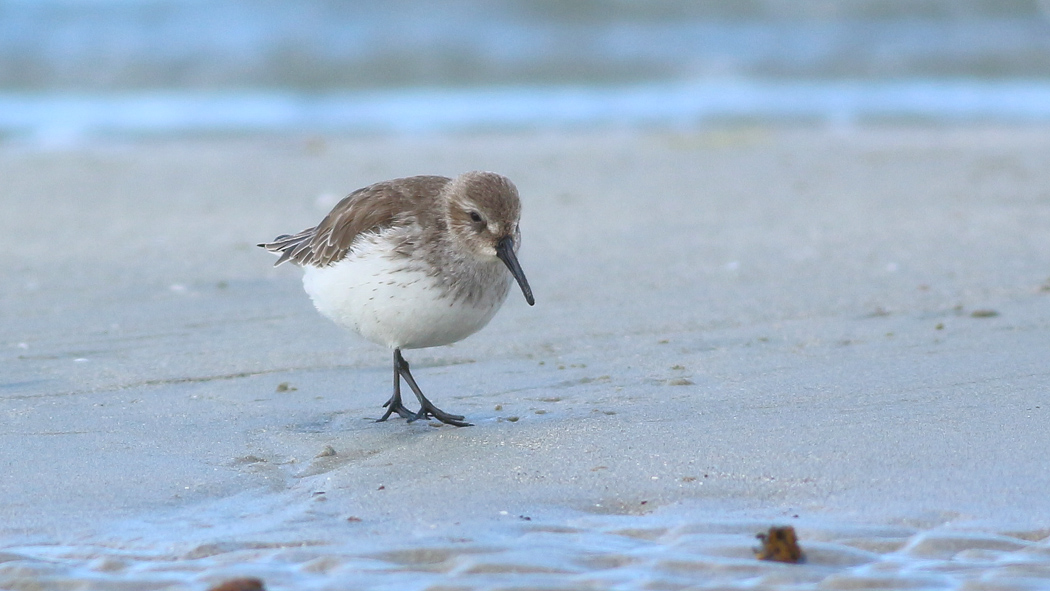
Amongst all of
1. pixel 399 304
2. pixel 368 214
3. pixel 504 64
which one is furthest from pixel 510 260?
pixel 504 64

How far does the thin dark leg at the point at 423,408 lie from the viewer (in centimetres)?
449

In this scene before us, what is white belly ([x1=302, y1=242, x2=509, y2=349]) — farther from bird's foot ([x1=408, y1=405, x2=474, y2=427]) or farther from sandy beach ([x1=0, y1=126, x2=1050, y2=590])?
sandy beach ([x1=0, y1=126, x2=1050, y2=590])

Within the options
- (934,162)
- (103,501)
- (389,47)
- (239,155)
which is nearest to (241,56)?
(389,47)

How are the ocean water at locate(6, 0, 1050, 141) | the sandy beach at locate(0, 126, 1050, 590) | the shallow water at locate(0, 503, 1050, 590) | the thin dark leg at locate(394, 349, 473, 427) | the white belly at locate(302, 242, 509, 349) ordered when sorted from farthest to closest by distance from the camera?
the ocean water at locate(6, 0, 1050, 141) < the thin dark leg at locate(394, 349, 473, 427) < the white belly at locate(302, 242, 509, 349) < the sandy beach at locate(0, 126, 1050, 590) < the shallow water at locate(0, 503, 1050, 590)

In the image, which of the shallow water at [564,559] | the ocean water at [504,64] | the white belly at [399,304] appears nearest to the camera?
the shallow water at [564,559]

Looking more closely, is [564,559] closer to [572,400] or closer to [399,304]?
[399,304]

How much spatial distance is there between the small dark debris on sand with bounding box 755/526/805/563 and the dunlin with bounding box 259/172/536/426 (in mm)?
1526

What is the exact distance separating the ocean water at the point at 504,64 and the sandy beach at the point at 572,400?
16.8ft

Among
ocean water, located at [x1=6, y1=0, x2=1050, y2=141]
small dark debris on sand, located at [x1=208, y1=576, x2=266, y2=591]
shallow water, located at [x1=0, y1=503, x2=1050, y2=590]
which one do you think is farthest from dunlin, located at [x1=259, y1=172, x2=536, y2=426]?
ocean water, located at [x1=6, y1=0, x2=1050, y2=141]

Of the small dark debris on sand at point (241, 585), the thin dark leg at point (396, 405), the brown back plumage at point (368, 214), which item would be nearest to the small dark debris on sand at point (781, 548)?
the small dark debris on sand at point (241, 585)

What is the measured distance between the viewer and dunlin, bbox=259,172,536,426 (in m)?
4.39

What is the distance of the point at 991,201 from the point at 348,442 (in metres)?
5.55

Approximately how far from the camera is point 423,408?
4.57 m

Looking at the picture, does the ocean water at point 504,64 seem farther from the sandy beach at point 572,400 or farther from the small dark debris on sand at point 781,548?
the small dark debris on sand at point 781,548
